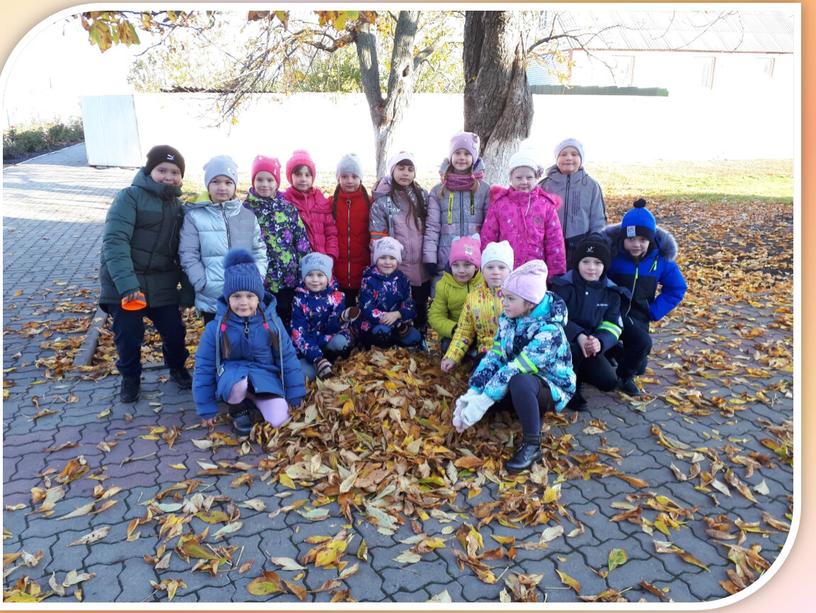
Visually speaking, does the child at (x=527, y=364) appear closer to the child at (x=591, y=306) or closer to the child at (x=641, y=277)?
the child at (x=591, y=306)

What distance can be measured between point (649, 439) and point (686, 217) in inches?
387

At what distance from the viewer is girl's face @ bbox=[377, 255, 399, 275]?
4598 mm

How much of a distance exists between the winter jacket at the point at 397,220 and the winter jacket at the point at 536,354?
4.49 ft

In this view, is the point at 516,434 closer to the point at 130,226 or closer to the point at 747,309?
the point at 130,226

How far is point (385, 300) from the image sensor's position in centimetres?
471

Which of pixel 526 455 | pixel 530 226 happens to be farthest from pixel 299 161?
pixel 526 455

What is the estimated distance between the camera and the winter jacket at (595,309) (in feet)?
13.5

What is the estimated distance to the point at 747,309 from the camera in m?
6.81

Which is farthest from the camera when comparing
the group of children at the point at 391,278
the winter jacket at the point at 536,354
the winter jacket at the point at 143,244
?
the winter jacket at the point at 143,244

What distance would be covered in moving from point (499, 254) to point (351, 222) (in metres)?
1.44

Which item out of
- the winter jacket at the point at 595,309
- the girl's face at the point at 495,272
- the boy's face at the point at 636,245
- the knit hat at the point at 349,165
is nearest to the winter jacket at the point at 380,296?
the knit hat at the point at 349,165

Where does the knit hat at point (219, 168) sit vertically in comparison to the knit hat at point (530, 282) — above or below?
above

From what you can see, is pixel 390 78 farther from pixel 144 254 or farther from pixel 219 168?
pixel 144 254

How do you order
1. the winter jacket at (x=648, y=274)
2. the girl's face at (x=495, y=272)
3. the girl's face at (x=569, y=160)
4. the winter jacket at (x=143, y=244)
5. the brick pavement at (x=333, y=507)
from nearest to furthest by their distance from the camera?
the brick pavement at (x=333, y=507) → the winter jacket at (x=143, y=244) → the girl's face at (x=495, y=272) → the winter jacket at (x=648, y=274) → the girl's face at (x=569, y=160)
